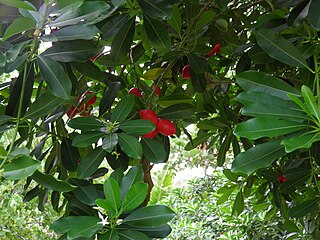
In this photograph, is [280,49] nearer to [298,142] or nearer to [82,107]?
[298,142]

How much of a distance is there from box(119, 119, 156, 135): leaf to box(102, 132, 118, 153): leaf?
24 mm

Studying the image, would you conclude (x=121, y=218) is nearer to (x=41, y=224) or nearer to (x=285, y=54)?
(x=285, y=54)

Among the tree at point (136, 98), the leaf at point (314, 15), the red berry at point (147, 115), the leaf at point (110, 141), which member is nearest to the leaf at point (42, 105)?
the tree at point (136, 98)

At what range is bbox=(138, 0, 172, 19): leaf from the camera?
84 cm

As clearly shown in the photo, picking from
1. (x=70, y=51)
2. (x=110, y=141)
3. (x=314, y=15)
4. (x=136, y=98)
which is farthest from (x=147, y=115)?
(x=314, y=15)

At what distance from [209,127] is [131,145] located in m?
0.51

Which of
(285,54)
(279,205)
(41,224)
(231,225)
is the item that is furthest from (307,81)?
(41,224)

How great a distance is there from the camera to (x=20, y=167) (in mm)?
690

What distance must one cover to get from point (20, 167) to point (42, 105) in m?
0.17

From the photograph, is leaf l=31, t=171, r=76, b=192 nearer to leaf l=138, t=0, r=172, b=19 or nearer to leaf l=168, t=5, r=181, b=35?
leaf l=138, t=0, r=172, b=19

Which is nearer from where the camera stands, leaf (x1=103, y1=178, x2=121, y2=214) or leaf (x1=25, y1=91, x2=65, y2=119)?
leaf (x1=103, y1=178, x2=121, y2=214)

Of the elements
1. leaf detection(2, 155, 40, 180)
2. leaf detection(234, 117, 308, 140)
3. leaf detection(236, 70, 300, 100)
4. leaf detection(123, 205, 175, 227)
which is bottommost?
leaf detection(123, 205, 175, 227)

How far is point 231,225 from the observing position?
9.73 ft

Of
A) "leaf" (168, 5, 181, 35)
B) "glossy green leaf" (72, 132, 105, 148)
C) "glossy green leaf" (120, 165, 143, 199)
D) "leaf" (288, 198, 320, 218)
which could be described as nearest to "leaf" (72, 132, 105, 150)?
"glossy green leaf" (72, 132, 105, 148)
